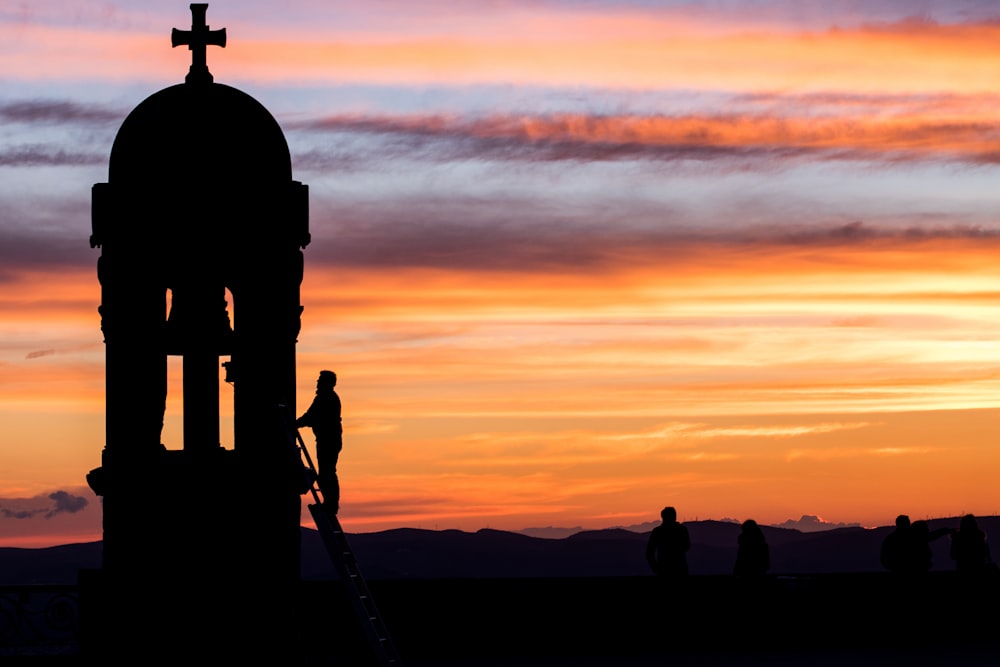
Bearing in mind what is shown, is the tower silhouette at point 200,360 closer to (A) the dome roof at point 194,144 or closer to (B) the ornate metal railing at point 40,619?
(A) the dome roof at point 194,144

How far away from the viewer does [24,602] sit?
72.9 ft

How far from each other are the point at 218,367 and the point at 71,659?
3.45m

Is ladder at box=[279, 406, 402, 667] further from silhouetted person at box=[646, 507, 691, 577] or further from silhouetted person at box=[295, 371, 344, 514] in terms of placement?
silhouetted person at box=[646, 507, 691, 577]

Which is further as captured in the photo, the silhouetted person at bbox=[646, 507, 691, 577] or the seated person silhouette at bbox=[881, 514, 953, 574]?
the seated person silhouette at bbox=[881, 514, 953, 574]

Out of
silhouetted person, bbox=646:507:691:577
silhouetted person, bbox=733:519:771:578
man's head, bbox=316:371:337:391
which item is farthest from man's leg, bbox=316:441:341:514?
silhouetted person, bbox=733:519:771:578

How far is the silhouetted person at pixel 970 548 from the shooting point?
26.4 m

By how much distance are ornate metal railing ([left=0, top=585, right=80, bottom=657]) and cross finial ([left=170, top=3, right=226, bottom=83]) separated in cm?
574

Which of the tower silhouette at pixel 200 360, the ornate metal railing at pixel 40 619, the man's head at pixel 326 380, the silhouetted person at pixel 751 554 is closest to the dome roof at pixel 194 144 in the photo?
the tower silhouette at pixel 200 360

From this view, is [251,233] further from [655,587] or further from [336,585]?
A: [655,587]

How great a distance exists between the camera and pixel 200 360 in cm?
2105

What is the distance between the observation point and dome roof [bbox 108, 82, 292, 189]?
20.5m

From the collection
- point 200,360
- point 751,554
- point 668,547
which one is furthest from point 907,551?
point 200,360

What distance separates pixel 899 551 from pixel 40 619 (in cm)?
1088

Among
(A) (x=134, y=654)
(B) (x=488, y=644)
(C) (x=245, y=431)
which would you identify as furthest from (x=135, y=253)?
(B) (x=488, y=644)
